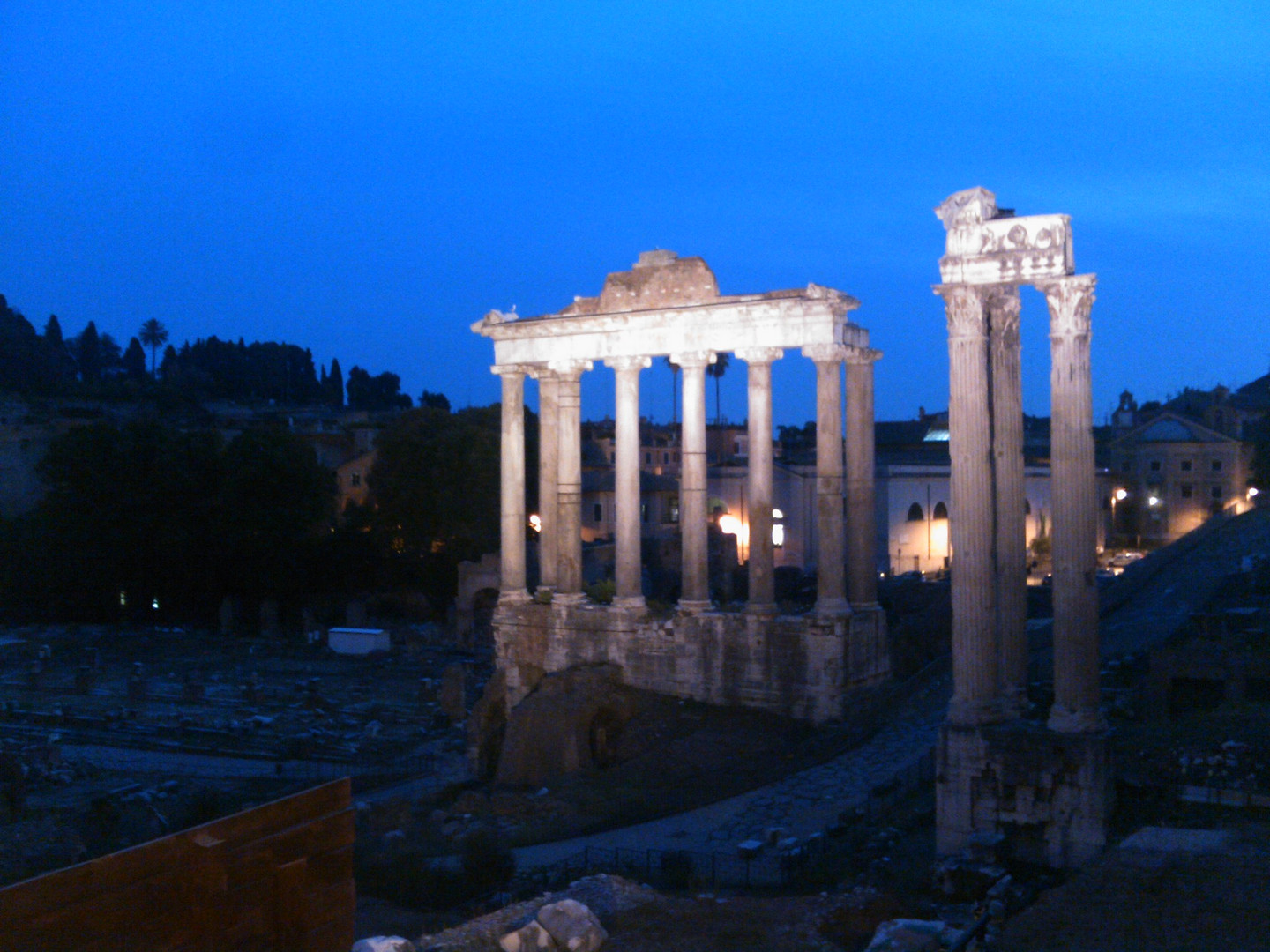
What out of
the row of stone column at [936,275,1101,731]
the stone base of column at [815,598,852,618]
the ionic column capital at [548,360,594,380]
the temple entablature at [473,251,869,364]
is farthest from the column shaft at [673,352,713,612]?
the row of stone column at [936,275,1101,731]

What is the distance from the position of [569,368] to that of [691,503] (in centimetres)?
368

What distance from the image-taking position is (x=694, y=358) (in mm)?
22312

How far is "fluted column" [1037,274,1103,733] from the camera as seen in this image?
13.1m

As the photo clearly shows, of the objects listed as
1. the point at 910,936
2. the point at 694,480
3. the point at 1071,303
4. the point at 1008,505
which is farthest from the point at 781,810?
the point at 1071,303

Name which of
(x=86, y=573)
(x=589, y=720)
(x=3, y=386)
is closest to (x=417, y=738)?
(x=589, y=720)

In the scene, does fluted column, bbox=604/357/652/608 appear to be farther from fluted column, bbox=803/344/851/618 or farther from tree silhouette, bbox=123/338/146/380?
tree silhouette, bbox=123/338/146/380

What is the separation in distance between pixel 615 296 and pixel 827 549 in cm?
652

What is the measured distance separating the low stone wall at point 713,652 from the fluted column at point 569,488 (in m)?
0.54

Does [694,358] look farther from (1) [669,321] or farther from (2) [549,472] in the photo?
(2) [549,472]

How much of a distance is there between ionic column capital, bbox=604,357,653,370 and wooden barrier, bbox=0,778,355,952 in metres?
15.1

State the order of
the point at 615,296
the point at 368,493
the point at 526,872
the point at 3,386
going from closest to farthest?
the point at 526,872 → the point at 615,296 → the point at 368,493 → the point at 3,386

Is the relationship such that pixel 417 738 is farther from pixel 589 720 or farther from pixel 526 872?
pixel 526 872

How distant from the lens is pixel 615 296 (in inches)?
920

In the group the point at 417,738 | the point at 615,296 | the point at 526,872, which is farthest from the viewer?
the point at 417,738
